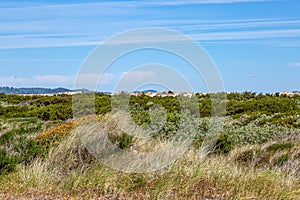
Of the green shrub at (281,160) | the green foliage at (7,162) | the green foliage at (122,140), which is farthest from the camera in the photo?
the green foliage at (122,140)

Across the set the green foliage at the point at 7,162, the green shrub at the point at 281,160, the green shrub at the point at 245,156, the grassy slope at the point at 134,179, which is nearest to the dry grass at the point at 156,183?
the grassy slope at the point at 134,179

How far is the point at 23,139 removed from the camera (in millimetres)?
10805

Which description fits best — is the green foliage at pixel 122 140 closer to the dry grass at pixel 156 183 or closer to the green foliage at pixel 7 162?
the dry grass at pixel 156 183

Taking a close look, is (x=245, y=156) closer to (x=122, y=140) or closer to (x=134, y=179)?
(x=122, y=140)

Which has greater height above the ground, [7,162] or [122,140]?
[122,140]

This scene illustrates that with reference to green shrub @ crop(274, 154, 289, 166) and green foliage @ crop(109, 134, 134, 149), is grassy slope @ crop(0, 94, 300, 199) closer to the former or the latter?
green shrub @ crop(274, 154, 289, 166)

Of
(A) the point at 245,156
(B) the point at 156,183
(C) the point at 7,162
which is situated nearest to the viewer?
(B) the point at 156,183

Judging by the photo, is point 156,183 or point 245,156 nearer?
point 156,183

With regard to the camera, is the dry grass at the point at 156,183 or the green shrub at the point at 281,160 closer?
the dry grass at the point at 156,183

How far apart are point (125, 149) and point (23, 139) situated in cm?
243

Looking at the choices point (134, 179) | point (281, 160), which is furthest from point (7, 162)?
point (281, 160)

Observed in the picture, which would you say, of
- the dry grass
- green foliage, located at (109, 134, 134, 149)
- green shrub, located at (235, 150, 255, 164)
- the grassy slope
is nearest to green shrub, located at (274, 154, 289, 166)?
the grassy slope

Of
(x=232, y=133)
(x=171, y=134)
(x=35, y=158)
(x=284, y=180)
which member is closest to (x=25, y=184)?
(x=35, y=158)

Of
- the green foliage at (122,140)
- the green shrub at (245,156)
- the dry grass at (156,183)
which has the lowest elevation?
the dry grass at (156,183)
